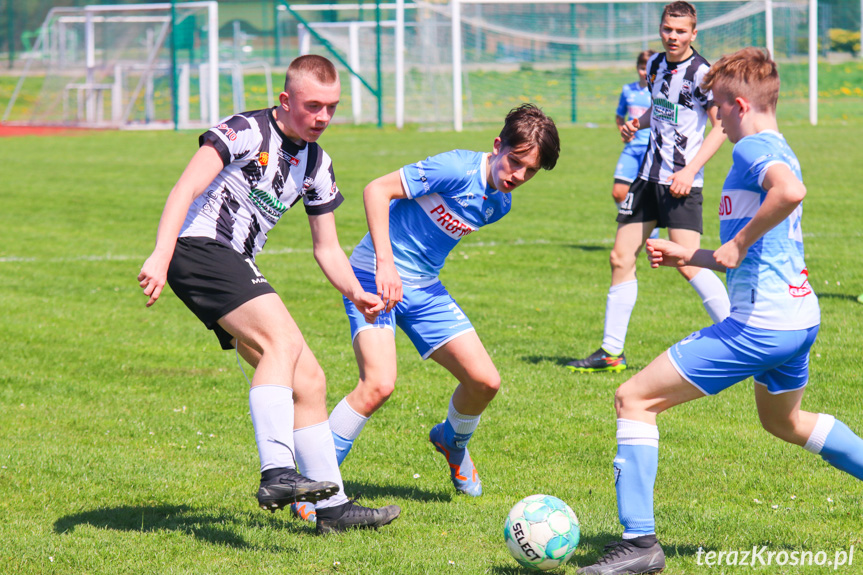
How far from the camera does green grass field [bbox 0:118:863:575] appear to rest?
4168mm

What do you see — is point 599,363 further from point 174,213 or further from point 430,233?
point 174,213

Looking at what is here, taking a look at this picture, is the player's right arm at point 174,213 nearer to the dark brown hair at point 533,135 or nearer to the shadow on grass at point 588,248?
the dark brown hair at point 533,135

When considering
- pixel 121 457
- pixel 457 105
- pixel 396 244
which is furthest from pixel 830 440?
pixel 457 105

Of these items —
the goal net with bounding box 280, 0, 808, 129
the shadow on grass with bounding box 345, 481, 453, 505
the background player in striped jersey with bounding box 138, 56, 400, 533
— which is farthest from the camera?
the goal net with bounding box 280, 0, 808, 129

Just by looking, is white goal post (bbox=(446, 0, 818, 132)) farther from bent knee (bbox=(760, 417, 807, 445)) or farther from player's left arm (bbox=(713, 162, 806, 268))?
player's left arm (bbox=(713, 162, 806, 268))

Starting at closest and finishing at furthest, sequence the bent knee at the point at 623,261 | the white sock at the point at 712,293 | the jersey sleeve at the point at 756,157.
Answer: the jersey sleeve at the point at 756,157
the white sock at the point at 712,293
the bent knee at the point at 623,261

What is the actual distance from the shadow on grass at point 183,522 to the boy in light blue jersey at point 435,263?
52 centimetres

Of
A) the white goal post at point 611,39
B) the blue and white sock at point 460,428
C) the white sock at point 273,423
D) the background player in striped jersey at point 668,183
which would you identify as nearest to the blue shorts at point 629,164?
the background player in striped jersey at point 668,183

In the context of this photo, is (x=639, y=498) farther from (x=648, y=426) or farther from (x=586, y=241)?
(x=586, y=241)

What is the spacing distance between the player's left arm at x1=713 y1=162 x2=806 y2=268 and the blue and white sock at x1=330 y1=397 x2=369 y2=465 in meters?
1.93

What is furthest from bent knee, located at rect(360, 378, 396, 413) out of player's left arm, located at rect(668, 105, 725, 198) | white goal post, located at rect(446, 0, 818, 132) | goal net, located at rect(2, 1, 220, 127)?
goal net, located at rect(2, 1, 220, 127)

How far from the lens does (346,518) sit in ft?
14.1

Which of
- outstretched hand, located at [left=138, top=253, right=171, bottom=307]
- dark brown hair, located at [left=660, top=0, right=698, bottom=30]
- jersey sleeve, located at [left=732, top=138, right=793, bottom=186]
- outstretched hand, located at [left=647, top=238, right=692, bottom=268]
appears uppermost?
dark brown hair, located at [left=660, top=0, right=698, bottom=30]

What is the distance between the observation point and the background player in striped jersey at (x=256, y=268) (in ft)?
12.7
